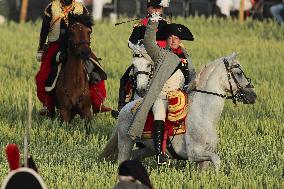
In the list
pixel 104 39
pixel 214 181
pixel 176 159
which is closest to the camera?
pixel 214 181

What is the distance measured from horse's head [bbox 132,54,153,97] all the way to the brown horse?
258 cm

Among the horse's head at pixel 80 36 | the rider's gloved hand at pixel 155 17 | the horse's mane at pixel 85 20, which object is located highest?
the rider's gloved hand at pixel 155 17

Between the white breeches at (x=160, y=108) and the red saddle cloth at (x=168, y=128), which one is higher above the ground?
the white breeches at (x=160, y=108)

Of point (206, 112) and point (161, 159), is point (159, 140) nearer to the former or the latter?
point (161, 159)

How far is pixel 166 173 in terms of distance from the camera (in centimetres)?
1216

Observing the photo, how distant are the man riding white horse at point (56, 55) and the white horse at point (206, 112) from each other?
145 inches

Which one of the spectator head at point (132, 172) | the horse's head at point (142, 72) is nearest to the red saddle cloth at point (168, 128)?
the horse's head at point (142, 72)

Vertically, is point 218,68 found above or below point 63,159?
above

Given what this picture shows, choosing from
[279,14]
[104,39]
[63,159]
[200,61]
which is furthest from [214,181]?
[279,14]

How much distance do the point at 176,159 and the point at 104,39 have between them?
1585 cm

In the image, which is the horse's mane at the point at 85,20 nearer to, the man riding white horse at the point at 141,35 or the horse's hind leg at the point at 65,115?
the horse's hind leg at the point at 65,115

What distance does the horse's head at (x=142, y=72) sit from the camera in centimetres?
1289

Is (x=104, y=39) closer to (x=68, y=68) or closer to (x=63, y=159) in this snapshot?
(x=68, y=68)

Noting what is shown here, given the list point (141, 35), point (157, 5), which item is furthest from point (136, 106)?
point (141, 35)
